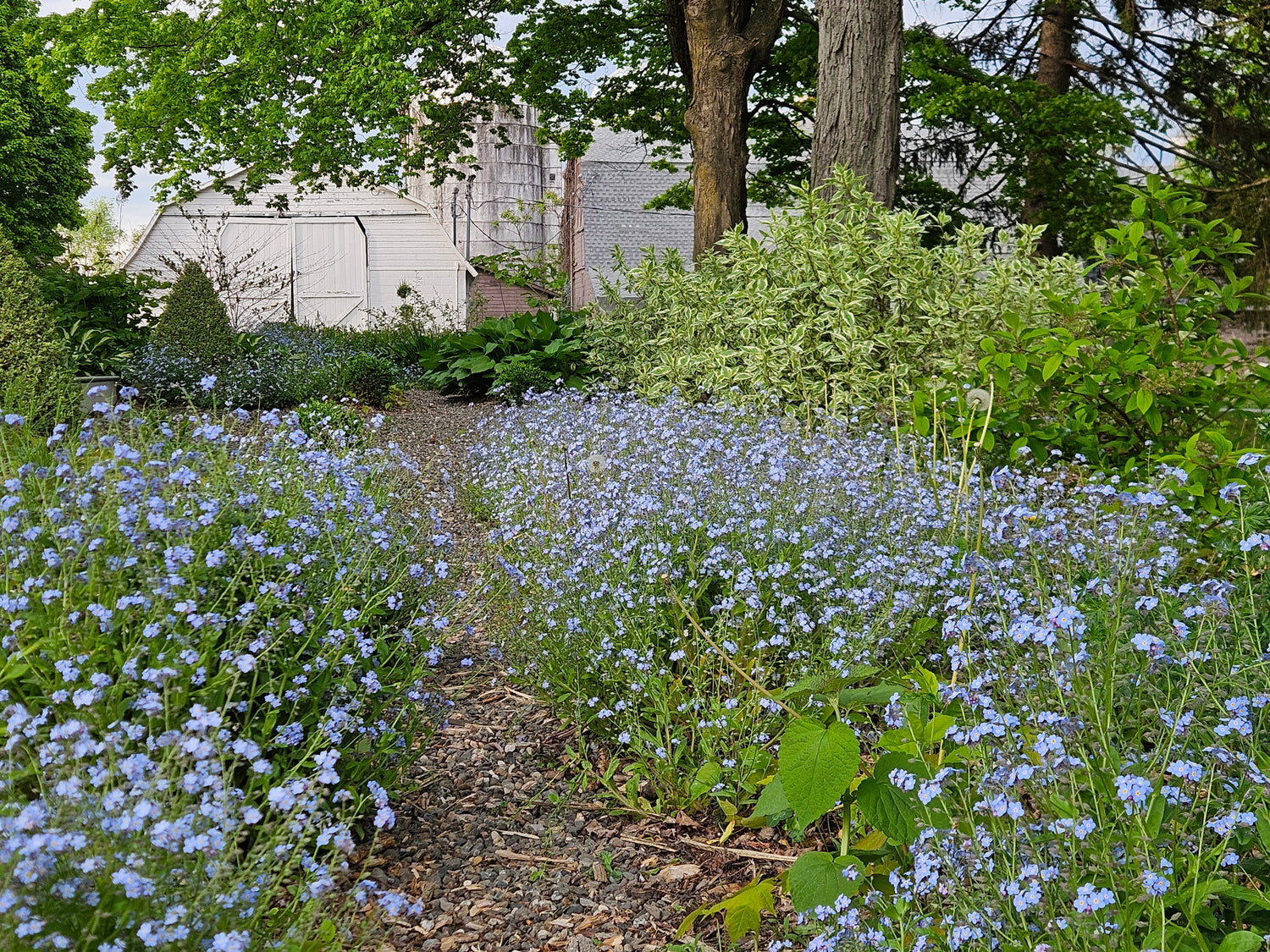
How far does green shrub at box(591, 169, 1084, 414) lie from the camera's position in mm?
6734

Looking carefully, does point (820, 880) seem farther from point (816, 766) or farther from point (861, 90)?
point (861, 90)

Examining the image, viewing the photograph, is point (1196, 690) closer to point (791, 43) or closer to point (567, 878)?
point (567, 878)

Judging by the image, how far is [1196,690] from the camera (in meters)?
2.24

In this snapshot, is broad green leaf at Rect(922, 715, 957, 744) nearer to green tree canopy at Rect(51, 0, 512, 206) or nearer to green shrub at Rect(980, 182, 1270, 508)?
green shrub at Rect(980, 182, 1270, 508)

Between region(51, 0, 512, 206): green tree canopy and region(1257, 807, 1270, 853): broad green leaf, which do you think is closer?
region(1257, 807, 1270, 853): broad green leaf

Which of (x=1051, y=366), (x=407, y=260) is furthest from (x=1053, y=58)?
(x=407, y=260)

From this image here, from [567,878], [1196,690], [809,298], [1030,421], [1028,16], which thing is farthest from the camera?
[1028,16]

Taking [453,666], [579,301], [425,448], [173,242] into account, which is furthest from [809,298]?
[173,242]

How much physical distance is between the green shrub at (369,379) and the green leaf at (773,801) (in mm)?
9354

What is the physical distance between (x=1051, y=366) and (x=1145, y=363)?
445mm

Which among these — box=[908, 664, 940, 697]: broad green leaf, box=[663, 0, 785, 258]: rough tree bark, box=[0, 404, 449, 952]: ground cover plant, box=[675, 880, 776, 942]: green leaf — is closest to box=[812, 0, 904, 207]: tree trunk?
box=[663, 0, 785, 258]: rough tree bark

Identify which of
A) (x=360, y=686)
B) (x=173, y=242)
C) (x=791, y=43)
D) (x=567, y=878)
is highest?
(x=791, y=43)

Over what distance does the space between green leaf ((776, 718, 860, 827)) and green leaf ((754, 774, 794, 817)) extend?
0.24 metres

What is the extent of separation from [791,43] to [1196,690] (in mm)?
12269
